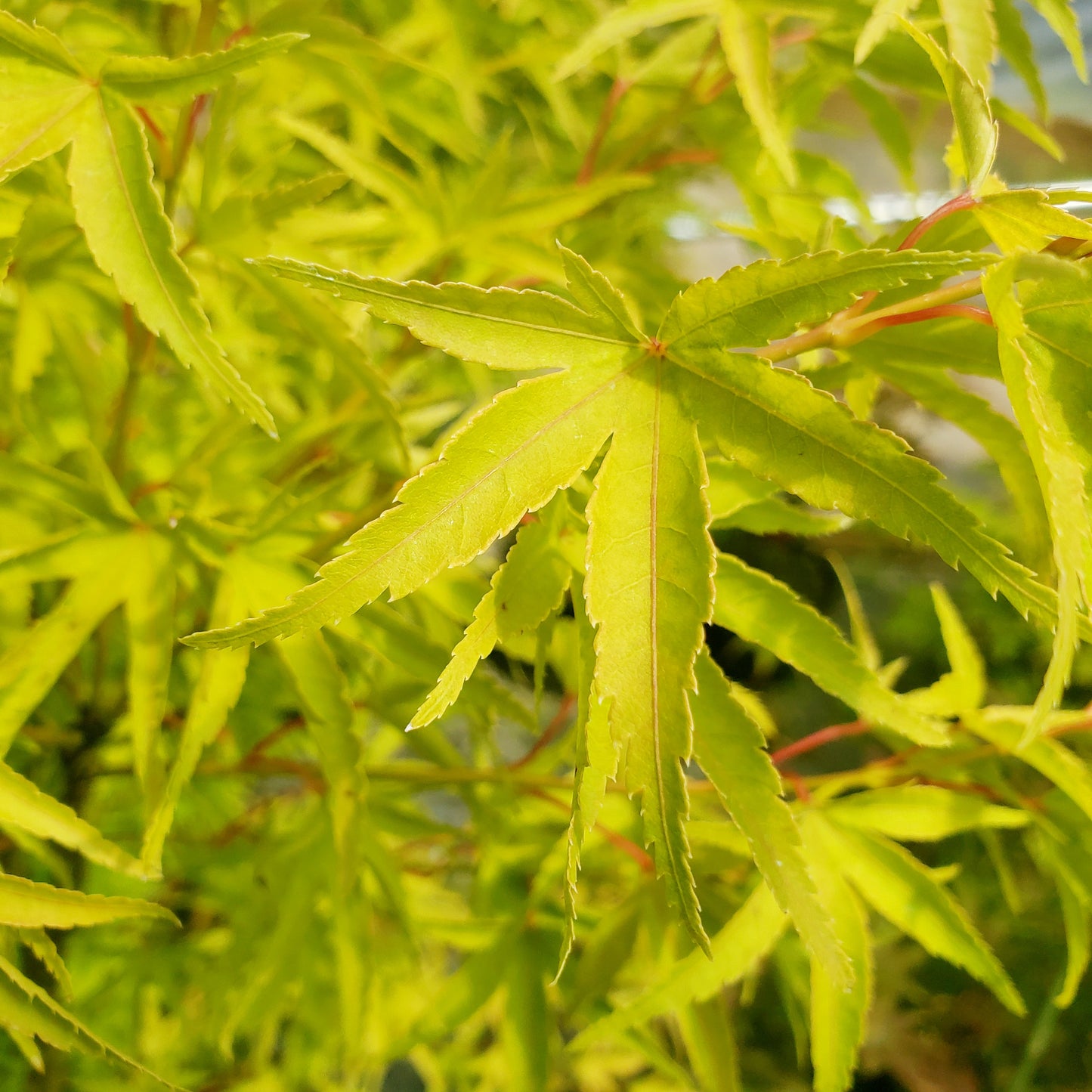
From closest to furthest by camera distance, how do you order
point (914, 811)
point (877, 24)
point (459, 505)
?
point (459, 505) → point (877, 24) → point (914, 811)

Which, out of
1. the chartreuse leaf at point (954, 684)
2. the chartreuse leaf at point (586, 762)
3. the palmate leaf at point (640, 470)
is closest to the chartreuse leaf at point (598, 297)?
the palmate leaf at point (640, 470)

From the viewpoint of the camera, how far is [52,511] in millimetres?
458

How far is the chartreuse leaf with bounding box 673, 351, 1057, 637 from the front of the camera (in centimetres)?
26

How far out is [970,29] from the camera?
39 cm

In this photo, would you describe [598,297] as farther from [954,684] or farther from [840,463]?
[954,684]

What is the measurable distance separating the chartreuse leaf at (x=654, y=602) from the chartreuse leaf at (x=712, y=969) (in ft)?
0.73

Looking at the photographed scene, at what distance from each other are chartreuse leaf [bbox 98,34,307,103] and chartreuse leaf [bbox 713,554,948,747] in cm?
29

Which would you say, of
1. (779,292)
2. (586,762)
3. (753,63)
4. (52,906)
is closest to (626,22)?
(753,63)

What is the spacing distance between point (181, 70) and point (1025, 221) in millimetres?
331

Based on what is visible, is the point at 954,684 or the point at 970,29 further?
the point at 954,684

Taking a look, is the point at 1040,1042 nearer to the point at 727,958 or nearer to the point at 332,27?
the point at 727,958

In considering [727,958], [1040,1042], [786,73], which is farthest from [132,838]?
[1040,1042]

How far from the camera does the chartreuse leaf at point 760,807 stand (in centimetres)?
29

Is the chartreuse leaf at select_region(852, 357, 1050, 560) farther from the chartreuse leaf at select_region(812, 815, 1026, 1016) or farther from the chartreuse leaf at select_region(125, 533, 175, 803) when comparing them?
the chartreuse leaf at select_region(125, 533, 175, 803)
